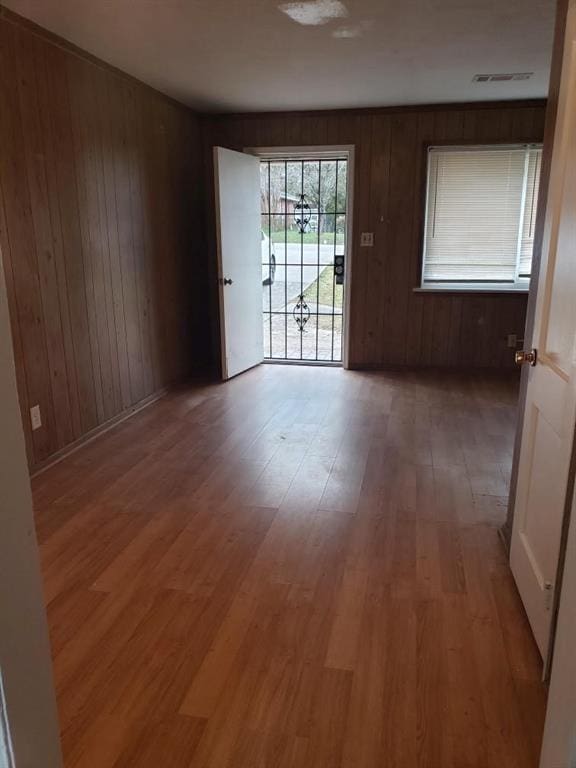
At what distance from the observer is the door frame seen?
16.6 feet

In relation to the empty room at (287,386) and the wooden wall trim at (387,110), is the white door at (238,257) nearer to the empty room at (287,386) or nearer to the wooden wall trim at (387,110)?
the empty room at (287,386)

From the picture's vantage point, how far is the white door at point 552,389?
A: 1587 millimetres

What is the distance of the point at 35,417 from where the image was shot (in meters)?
3.11

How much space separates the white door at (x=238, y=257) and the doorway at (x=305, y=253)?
376 millimetres

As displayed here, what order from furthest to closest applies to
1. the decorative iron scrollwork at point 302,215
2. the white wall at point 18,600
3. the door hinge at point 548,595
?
the decorative iron scrollwork at point 302,215, the door hinge at point 548,595, the white wall at point 18,600

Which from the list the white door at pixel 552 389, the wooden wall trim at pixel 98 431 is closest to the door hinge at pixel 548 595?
the white door at pixel 552 389

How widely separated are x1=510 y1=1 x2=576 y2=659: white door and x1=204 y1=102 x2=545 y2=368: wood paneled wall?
132 inches

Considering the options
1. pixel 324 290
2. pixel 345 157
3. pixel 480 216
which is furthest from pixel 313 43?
pixel 324 290

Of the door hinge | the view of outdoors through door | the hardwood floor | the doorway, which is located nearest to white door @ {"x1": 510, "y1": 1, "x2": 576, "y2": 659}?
the door hinge

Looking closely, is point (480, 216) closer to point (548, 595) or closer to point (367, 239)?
point (367, 239)

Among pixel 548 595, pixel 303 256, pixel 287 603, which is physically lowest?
pixel 287 603

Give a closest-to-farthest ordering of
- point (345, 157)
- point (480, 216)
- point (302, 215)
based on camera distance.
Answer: point (480, 216)
point (345, 157)
point (302, 215)

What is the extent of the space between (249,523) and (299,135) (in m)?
3.84

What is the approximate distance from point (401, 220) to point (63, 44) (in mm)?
3073
